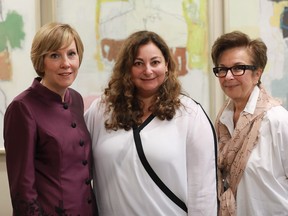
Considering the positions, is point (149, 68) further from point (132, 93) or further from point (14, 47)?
point (14, 47)

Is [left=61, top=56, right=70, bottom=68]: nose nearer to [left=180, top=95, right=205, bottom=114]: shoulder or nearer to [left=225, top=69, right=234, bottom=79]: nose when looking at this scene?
[left=180, top=95, right=205, bottom=114]: shoulder

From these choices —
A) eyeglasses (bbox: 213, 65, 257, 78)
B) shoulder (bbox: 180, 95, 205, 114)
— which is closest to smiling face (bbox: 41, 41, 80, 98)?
shoulder (bbox: 180, 95, 205, 114)

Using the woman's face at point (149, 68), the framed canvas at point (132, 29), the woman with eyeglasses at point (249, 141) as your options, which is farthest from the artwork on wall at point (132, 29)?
the woman's face at point (149, 68)

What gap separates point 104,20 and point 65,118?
939 millimetres

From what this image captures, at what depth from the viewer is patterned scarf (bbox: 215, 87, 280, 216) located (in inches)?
63.5

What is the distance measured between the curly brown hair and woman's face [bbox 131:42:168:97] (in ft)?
0.06

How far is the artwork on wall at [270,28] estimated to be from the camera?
2.34 m

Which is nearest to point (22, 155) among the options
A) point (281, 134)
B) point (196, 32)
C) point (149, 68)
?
point (149, 68)

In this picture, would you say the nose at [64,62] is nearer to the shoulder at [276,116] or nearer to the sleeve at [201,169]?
the sleeve at [201,169]

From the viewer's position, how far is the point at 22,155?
133 centimetres

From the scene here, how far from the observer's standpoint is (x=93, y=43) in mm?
2254

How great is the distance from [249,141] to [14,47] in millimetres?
1354

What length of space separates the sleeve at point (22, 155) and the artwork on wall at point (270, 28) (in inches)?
56.1

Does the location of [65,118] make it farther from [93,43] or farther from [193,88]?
[193,88]
